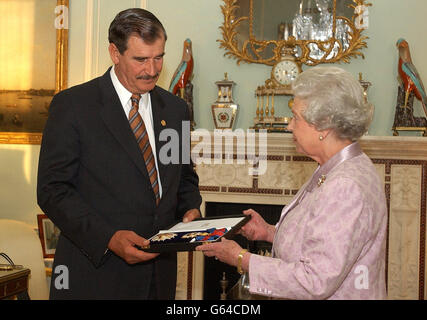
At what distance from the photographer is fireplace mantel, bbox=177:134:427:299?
4.81 metres

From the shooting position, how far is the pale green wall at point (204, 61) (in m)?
5.14

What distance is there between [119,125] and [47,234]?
3.64 meters

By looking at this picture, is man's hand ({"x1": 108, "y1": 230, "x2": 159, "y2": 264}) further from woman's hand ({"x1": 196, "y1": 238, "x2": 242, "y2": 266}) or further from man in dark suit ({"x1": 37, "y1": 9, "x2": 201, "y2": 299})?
woman's hand ({"x1": 196, "y1": 238, "x2": 242, "y2": 266})

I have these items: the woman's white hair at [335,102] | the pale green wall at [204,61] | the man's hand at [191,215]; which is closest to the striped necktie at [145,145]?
the man's hand at [191,215]

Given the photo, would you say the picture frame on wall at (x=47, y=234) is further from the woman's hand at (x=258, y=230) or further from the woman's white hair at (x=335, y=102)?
the woman's white hair at (x=335, y=102)

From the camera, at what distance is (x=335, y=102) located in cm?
190

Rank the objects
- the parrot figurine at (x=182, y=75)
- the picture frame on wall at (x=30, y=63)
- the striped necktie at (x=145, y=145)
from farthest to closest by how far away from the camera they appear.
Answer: the picture frame on wall at (x=30, y=63) → the parrot figurine at (x=182, y=75) → the striped necktie at (x=145, y=145)

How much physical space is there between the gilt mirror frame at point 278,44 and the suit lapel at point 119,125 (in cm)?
322

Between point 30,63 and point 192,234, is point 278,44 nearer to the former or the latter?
point 30,63

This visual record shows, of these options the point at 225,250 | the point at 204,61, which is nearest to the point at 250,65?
the point at 204,61

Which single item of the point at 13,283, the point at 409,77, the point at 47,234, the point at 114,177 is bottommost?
the point at 13,283

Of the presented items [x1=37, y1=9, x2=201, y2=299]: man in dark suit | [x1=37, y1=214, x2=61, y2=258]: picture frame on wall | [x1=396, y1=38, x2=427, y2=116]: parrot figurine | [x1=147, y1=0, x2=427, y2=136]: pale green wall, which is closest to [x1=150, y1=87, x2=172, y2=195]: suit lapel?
[x1=37, y1=9, x2=201, y2=299]: man in dark suit

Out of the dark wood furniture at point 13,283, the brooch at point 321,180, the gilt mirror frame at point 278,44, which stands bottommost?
the dark wood furniture at point 13,283

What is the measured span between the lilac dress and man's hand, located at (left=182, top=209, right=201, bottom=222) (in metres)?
0.50
